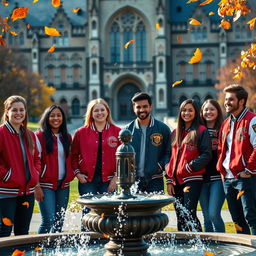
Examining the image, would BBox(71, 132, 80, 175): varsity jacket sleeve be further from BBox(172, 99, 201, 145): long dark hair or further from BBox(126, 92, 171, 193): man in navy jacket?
BBox(172, 99, 201, 145): long dark hair

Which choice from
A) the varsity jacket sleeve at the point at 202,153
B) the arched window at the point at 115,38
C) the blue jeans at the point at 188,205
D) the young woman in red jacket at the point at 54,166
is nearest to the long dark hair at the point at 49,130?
the young woman in red jacket at the point at 54,166

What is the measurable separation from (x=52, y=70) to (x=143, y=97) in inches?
2406

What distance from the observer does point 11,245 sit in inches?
242

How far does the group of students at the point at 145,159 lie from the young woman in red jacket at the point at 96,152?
0.04 feet

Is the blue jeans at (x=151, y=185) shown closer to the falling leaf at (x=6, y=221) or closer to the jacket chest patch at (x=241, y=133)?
the jacket chest patch at (x=241, y=133)

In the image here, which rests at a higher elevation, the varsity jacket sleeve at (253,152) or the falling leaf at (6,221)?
the varsity jacket sleeve at (253,152)

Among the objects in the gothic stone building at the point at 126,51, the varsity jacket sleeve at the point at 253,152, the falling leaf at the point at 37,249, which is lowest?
the falling leaf at the point at 37,249

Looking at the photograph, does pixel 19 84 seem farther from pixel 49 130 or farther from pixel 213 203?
pixel 213 203

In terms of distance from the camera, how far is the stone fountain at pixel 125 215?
5.29m

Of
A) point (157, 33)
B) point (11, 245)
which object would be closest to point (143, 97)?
point (11, 245)

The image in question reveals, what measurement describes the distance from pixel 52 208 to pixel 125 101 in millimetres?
58474

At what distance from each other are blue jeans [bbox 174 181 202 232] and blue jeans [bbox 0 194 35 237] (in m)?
1.82

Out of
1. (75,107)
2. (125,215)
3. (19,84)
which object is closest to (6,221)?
(125,215)

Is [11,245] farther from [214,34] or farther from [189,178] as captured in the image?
[214,34]
